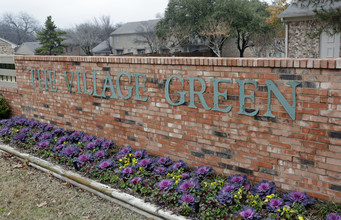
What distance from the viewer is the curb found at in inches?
143

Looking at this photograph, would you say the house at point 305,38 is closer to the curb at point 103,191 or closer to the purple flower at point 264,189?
the purple flower at point 264,189

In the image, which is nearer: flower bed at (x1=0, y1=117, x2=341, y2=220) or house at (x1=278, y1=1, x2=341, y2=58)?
flower bed at (x1=0, y1=117, x2=341, y2=220)

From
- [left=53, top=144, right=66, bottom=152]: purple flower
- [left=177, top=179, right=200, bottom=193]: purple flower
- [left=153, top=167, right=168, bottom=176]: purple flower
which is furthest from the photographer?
[left=53, top=144, right=66, bottom=152]: purple flower

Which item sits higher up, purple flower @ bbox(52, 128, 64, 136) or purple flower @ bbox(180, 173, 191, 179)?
purple flower @ bbox(52, 128, 64, 136)

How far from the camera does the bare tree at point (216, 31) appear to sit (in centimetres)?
3272

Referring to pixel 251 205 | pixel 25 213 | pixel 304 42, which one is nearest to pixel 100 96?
pixel 25 213

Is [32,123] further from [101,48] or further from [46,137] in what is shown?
[101,48]

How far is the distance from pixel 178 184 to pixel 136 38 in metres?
48.6

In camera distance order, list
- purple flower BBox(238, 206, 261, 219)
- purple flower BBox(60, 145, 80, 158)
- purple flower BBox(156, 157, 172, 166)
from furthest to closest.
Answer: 1. purple flower BBox(60, 145, 80, 158)
2. purple flower BBox(156, 157, 172, 166)
3. purple flower BBox(238, 206, 261, 219)

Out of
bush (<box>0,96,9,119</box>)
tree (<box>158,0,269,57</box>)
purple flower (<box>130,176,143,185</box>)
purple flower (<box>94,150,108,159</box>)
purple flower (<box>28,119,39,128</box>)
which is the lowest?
purple flower (<box>130,176,143,185</box>)

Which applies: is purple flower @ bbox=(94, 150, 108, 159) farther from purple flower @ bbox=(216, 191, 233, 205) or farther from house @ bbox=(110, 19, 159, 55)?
house @ bbox=(110, 19, 159, 55)

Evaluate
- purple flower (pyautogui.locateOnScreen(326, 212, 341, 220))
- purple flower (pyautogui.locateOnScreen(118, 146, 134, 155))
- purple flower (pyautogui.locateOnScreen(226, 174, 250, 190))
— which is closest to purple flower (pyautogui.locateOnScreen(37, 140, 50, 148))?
purple flower (pyautogui.locateOnScreen(118, 146, 134, 155))

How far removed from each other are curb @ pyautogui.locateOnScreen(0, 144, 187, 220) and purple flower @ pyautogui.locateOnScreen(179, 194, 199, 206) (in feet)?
0.59

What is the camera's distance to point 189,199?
3.55 m
